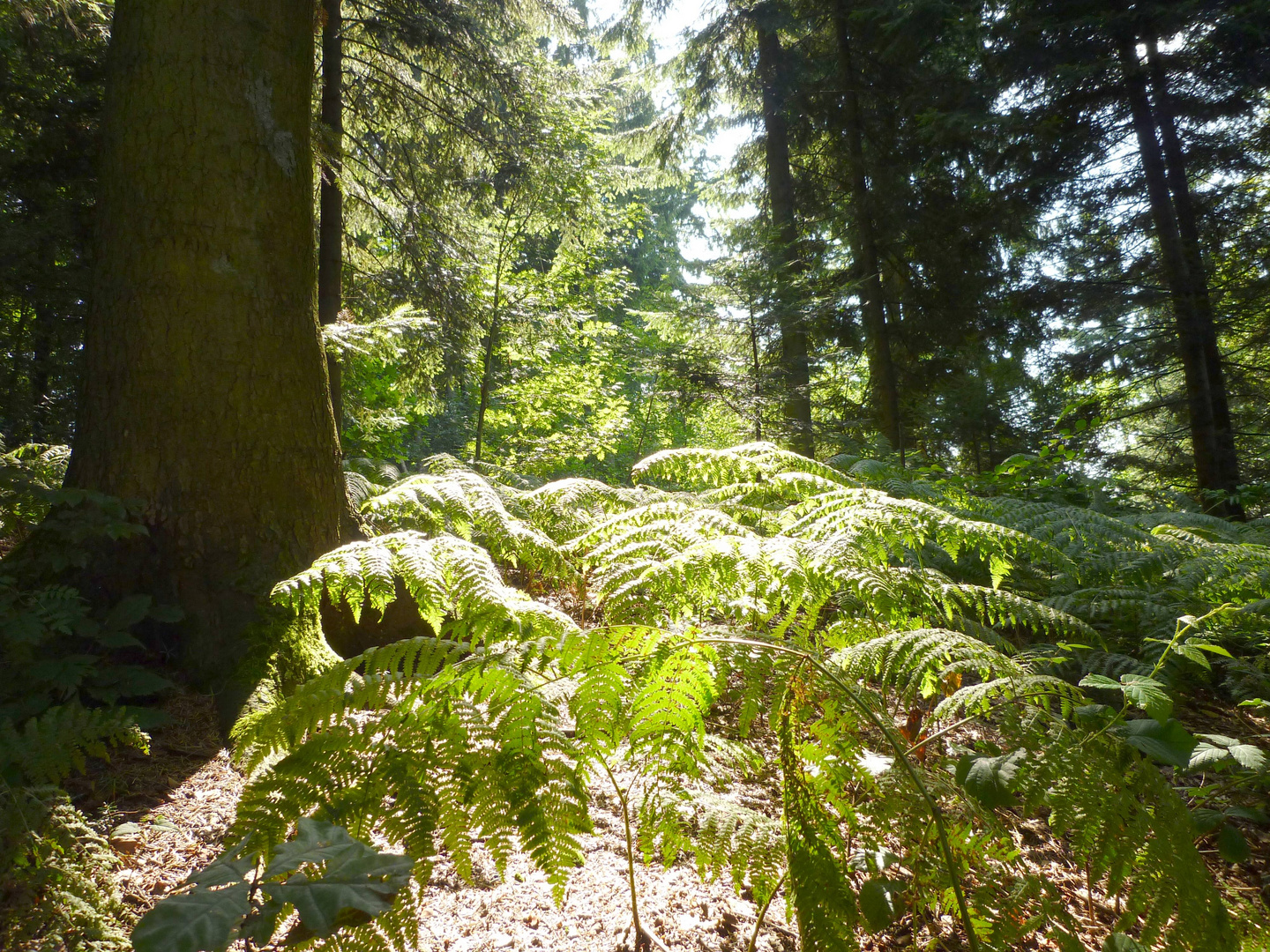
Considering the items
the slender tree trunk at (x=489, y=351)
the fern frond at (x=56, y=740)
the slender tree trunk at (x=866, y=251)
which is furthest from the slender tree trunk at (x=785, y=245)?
the fern frond at (x=56, y=740)

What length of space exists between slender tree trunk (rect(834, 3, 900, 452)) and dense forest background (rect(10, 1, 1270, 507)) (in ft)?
0.16

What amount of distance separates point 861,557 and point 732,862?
85 centimetres

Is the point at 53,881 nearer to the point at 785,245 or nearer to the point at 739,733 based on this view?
the point at 739,733

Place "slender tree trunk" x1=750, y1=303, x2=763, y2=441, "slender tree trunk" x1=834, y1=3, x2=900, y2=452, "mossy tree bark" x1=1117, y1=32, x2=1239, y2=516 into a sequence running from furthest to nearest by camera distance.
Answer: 1. "slender tree trunk" x1=834, y1=3, x2=900, y2=452
2. "slender tree trunk" x1=750, y1=303, x2=763, y2=441
3. "mossy tree bark" x1=1117, y1=32, x2=1239, y2=516

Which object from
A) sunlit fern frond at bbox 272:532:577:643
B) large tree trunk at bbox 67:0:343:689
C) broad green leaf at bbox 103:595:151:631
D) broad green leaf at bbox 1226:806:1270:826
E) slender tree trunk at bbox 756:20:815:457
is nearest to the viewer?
sunlit fern frond at bbox 272:532:577:643

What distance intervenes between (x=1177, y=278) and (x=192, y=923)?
9.09 m

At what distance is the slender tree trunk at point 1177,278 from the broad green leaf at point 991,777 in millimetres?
7480

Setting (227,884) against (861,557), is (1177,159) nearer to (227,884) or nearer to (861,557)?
(861,557)

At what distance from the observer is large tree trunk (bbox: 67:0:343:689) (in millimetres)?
2318

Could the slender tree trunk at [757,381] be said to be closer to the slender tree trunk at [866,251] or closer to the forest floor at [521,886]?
the slender tree trunk at [866,251]

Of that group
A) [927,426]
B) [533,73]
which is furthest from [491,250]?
[927,426]

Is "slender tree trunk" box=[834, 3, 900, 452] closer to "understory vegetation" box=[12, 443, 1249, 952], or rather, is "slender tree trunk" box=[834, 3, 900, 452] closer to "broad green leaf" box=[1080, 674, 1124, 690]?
"understory vegetation" box=[12, 443, 1249, 952]

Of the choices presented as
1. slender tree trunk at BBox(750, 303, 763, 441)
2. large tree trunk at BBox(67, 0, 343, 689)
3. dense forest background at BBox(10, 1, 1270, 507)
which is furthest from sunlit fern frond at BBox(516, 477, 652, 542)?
slender tree trunk at BBox(750, 303, 763, 441)

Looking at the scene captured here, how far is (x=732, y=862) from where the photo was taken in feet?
3.73
